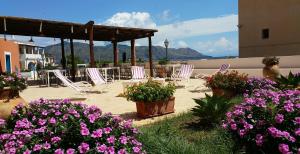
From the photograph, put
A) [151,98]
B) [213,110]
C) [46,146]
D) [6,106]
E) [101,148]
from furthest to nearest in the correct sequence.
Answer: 1. [151,98]
2. [213,110]
3. [6,106]
4. [46,146]
5. [101,148]

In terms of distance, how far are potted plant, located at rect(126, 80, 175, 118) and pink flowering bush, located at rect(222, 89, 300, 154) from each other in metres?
2.98

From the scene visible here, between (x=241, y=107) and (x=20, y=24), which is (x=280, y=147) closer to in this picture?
(x=241, y=107)

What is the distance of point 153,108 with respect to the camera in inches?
235

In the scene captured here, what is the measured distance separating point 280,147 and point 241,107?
655 mm

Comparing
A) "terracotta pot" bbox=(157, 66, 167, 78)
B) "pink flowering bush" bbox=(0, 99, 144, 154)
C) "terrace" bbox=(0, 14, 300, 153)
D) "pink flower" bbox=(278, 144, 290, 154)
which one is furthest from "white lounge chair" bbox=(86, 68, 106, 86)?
"pink flower" bbox=(278, 144, 290, 154)

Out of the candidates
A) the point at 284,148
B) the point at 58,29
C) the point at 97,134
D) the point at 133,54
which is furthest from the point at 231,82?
the point at 133,54

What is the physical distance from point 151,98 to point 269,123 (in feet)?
11.1

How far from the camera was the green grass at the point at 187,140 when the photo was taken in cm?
319

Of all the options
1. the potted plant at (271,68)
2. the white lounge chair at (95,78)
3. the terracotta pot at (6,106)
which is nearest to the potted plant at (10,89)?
the terracotta pot at (6,106)

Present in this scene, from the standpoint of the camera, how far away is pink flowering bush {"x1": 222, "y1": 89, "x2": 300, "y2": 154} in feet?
8.31

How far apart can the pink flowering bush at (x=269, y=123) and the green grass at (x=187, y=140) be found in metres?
0.52

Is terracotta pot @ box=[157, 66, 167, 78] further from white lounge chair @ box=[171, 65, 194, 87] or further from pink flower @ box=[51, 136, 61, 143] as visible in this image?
pink flower @ box=[51, 136, 61, 143]

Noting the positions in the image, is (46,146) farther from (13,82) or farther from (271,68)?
(271,68)

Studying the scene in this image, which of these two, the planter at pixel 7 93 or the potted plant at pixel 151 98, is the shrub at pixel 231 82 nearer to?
the potted plant at pixel 151 98
